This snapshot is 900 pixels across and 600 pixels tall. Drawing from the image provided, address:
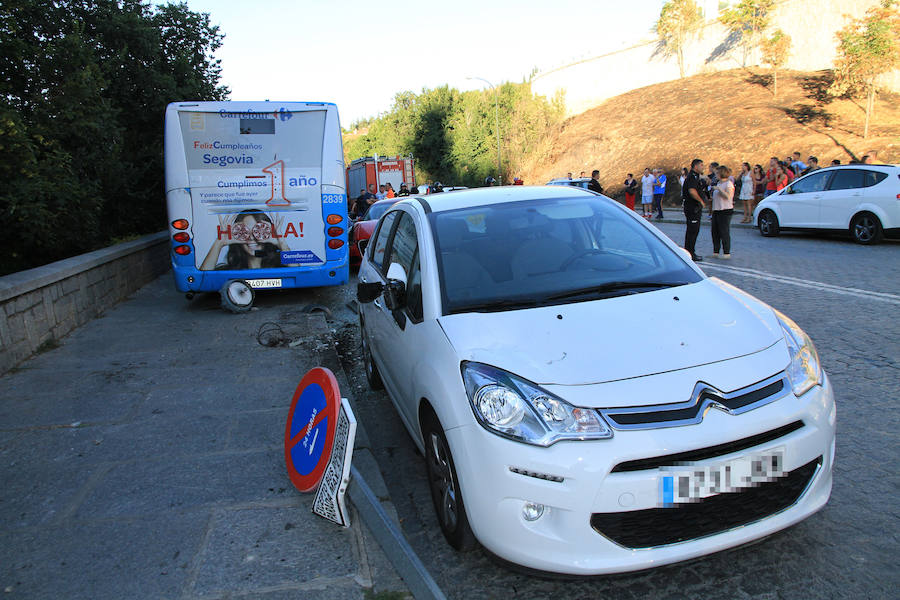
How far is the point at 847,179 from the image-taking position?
13086mm

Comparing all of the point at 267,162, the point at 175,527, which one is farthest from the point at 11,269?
the point at 175,527

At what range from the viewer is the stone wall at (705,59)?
116 ft

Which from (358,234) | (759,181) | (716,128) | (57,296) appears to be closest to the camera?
(57,296)

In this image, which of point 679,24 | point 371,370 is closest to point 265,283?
point 371,370

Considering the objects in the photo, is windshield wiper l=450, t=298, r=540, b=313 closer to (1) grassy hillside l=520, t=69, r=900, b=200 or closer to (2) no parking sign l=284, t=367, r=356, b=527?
(2) no parking sign l=284, t=367, r=356, b=527

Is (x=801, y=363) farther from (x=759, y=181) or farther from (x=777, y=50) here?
(x=777, y=50)

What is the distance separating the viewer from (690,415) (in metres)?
2.35

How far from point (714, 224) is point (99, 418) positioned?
10.6 metres

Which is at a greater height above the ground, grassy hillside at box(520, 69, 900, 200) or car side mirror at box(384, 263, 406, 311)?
grassy hillside at box(520, 69, 900, 200)

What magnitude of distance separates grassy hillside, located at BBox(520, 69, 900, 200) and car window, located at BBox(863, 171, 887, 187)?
1061cm

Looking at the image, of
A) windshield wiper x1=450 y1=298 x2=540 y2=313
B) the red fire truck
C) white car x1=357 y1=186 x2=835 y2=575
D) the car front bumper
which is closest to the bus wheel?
white car x1=357 y1=186 x2=835 y2=575

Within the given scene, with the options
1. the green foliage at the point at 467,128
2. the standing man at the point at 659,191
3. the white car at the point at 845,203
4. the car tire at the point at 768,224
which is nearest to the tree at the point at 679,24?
the green foliage at the point at 467,128

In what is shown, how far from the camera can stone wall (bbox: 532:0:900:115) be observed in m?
35.5

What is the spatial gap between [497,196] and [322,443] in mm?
1974
